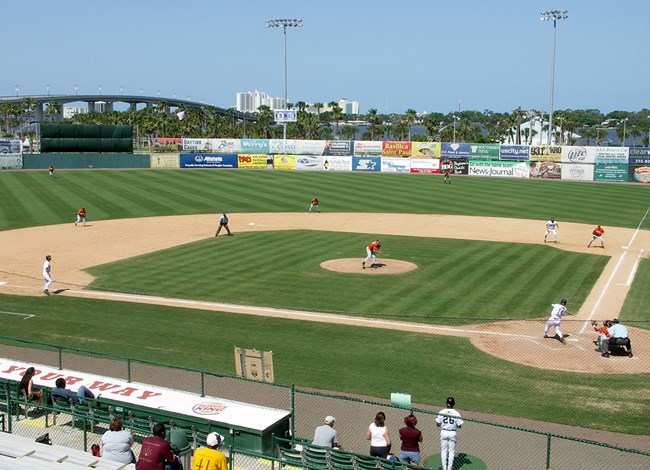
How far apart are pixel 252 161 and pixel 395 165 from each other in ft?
63.4

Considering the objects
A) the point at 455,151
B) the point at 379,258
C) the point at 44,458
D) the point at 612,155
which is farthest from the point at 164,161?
the point at 44,458

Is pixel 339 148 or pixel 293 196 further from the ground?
pixel 339 148

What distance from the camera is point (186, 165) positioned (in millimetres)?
90125

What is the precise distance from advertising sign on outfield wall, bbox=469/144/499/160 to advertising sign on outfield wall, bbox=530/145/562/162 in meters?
4.40

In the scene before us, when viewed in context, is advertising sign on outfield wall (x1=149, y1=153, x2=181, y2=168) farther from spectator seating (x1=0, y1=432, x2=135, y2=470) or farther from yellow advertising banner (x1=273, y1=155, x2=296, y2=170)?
spectator seating (x1=0, y1=432, x2=135, y2=470)

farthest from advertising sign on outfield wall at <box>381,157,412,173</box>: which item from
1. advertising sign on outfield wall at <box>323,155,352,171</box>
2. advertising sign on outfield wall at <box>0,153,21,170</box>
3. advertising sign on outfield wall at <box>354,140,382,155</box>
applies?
advertising sign on outfield wall at <box>0,153,21,170</box>

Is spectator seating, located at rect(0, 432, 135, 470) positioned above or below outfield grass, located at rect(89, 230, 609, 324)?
above

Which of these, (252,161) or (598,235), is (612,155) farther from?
(598,235)

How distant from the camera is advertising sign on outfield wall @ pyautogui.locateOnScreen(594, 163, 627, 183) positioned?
255ft

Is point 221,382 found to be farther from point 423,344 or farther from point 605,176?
point 605,176

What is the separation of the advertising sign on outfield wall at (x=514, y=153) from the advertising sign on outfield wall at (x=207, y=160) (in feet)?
116

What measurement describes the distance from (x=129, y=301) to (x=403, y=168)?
6539 centimetres

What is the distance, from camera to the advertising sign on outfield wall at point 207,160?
90.2m

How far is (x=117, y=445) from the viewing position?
422 inches
